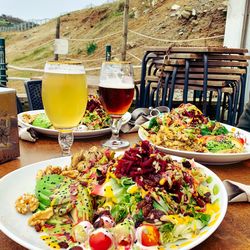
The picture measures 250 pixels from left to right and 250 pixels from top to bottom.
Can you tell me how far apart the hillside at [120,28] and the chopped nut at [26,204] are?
1218 centimetres

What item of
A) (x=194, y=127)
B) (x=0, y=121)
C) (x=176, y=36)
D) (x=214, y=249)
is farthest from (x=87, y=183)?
(x=176, y=36)

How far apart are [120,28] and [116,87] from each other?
1886 cm

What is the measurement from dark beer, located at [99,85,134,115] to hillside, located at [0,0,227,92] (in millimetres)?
11713

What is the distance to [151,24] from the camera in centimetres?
1767

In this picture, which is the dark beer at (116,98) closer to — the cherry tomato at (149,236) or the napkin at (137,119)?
the napkin at (137,119)

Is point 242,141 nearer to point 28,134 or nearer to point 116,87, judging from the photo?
point 116,87

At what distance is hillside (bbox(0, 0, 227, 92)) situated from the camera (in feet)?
50.8

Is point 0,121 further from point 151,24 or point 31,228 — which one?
point 151,24

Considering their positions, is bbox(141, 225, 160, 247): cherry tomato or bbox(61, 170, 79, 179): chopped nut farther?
bbox(61, 170, 79, 179): chopped nut

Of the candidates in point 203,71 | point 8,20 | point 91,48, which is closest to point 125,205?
point 203,71

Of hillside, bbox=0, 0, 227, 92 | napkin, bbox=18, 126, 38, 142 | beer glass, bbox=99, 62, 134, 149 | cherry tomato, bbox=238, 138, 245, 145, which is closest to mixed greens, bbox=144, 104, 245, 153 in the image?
cherry tomato, bbox=238, 138, 245, 145

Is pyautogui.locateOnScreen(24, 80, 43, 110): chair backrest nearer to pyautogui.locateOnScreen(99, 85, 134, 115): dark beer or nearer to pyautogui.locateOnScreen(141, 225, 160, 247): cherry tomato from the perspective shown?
pyautogui.locateOnScreen(99, 85, 134, 115): dark beer

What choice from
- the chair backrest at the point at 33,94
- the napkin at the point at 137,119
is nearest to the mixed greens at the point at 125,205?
the napkin at the point at 137,119

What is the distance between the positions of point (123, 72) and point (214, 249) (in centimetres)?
70
